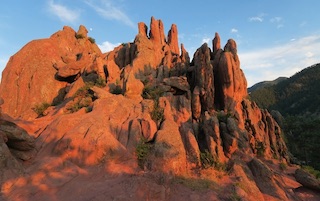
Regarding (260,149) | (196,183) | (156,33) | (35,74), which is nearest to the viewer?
(196,183)

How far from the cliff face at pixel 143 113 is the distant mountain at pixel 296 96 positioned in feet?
258

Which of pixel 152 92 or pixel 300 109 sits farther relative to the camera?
pixel 300 109

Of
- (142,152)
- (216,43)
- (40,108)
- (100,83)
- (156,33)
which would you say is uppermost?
(156,33)

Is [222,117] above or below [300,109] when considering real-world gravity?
below

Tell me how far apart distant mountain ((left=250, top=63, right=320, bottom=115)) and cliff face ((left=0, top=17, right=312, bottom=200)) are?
78.5m

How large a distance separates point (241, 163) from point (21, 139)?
1558 cm

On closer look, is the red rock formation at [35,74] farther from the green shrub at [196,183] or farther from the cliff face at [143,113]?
the green shrub at [196,183]

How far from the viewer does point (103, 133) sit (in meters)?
18.5

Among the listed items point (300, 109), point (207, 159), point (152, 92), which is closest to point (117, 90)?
point (152, 92)

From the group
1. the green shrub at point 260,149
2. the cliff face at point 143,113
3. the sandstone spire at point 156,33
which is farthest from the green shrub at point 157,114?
the sandstone spire at point 156,33

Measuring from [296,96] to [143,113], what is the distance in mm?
109632

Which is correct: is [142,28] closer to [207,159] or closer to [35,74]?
[35,74]

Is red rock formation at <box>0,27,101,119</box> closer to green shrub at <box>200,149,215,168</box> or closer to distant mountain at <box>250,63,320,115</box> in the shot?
green shrub at <box>200,149,215,168</box>

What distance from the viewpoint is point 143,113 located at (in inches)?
876
